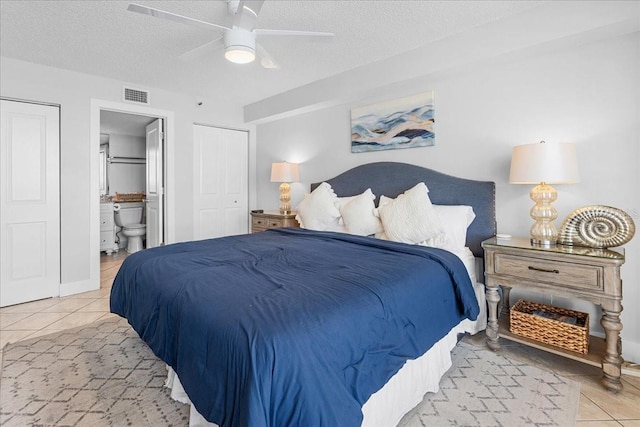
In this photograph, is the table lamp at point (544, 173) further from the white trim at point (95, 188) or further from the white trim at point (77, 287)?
the white trim at point (77, 287)

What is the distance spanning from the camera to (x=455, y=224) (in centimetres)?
269

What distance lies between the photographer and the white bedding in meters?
1.46

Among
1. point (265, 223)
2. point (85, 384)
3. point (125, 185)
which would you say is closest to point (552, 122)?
point (265, 223)

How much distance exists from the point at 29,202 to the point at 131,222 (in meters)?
2.76

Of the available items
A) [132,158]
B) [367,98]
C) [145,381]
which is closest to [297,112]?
[367,98]

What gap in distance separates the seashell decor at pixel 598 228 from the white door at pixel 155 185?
4.50 m

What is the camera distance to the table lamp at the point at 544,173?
217 cm

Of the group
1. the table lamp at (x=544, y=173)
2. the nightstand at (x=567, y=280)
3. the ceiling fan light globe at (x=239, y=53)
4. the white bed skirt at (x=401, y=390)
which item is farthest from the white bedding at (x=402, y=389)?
the ceiling fan light globe at (x=239, y=53)

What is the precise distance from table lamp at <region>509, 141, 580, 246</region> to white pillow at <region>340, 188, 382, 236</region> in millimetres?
1178

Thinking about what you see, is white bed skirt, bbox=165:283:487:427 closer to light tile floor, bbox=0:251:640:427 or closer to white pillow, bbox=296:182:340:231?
light tile floor, bbox=0:251:640:427

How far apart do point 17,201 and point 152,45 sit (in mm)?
2230

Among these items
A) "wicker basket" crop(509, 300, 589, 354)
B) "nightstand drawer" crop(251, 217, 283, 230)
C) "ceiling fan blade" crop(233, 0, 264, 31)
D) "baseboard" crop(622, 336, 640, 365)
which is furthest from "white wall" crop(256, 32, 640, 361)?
"ceiling fan blade" crop(233, 0, 264, 31)

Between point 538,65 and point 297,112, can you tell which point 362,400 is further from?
point 297,112

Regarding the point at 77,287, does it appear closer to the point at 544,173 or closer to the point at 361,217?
the point at 361,217
